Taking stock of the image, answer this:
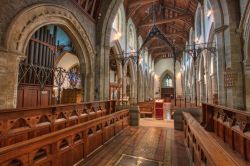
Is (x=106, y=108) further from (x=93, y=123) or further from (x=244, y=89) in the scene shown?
(x=244, y=89)

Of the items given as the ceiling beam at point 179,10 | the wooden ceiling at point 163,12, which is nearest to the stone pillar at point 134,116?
the wooden ceiling at point 163,12

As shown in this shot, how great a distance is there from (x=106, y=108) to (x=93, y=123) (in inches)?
103

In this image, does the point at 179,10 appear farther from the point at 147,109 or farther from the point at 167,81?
the point at 167,81

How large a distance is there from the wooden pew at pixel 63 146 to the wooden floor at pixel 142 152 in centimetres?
21

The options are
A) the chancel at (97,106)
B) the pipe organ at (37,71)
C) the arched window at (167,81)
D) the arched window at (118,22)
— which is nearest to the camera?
the chancel at (97,106)

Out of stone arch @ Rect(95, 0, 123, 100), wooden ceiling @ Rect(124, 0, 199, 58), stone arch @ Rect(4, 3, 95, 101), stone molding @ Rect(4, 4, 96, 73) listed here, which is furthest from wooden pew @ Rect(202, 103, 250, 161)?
wooden ceiling @ Rect(124, 0, 199, 58)

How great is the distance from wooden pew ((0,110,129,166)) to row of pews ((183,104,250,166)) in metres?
1.75

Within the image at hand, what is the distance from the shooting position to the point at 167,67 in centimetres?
2348

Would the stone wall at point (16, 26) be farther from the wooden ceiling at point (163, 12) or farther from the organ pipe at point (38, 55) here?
the wooden ceiling at point (163, 12)

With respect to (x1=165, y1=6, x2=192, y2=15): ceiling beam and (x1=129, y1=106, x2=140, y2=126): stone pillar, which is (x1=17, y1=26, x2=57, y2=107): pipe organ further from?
(x1=165, y1=6, x2=192, y2=15): ceiling beam

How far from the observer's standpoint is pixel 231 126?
→ 262 centimetres

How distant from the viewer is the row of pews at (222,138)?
127cm

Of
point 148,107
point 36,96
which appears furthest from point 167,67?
point 36,96

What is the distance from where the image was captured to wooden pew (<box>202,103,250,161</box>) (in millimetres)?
2225
